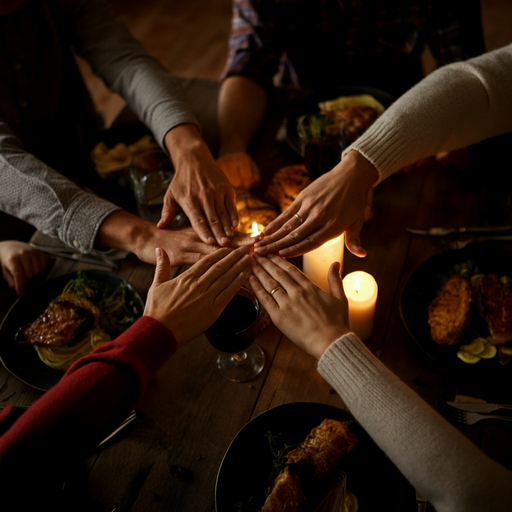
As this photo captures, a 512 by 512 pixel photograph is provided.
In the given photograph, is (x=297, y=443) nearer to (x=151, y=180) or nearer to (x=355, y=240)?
(x=355, y=240)

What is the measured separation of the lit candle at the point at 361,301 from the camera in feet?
3.57

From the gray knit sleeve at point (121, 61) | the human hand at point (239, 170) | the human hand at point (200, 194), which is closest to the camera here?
the human hand at point (200, 194)

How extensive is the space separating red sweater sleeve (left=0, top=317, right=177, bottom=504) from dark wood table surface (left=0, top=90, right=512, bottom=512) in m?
0.18

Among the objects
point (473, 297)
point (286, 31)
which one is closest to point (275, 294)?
point (473, 297)

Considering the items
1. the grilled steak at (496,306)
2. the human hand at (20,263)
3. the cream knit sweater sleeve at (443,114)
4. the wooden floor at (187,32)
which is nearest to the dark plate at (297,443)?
the grilled steak at (496,306)

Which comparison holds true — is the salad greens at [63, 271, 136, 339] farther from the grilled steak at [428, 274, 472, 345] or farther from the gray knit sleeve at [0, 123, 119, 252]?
the grilled steak at [428, 274, 472, 345]

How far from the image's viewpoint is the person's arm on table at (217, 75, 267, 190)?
1558mm

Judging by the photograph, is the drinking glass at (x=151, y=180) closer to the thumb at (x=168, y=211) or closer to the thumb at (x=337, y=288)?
the thumb at (x=168, y=211)

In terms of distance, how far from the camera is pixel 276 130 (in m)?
1.82

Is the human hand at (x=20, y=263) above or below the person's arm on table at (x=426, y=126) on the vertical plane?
above

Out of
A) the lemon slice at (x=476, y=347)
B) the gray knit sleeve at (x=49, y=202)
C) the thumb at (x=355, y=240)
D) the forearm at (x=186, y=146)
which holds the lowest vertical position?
the lemon slice at (x=476, y=347)

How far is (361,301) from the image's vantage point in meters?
1.08

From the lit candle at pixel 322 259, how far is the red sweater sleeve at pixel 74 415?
0.51 metres

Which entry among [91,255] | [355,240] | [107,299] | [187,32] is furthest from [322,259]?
[187,32]
